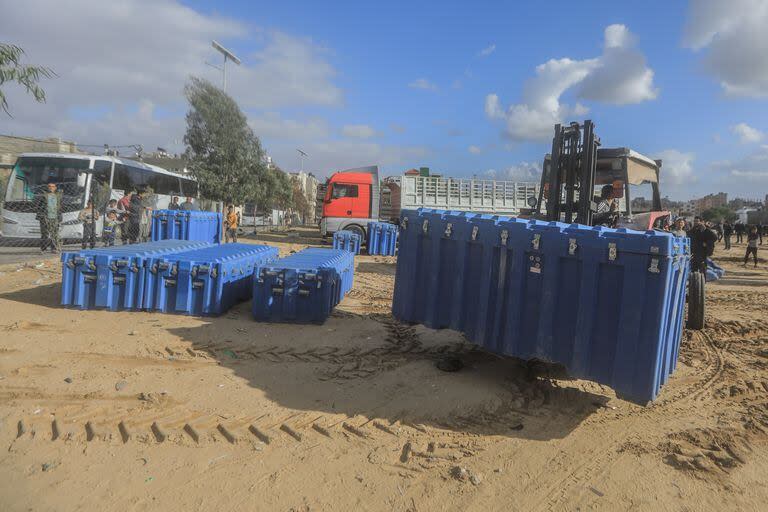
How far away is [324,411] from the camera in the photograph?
4.14m

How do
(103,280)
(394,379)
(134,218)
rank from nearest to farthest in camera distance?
(394,379) < (103,280) < (134,218)

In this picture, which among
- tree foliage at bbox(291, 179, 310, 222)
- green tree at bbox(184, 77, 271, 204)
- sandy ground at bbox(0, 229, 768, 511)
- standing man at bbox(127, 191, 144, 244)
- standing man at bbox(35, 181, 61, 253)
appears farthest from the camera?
tree foliage at bbox(291, 179, 310, 222)

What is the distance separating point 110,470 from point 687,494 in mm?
3687

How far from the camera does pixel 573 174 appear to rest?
6.97 m

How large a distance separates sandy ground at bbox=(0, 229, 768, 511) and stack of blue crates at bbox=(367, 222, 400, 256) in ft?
39.8

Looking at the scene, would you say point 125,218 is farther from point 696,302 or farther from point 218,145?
point 696,302

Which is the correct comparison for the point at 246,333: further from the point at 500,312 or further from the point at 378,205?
the point at 378,205

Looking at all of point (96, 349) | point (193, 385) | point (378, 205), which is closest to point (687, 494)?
point (193, 385)

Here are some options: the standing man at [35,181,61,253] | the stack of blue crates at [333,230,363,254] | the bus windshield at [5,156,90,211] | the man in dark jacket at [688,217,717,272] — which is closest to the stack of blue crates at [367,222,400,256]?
the stack of blue crates at [333,230,363,254]

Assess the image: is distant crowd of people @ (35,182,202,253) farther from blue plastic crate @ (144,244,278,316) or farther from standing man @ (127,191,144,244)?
blue plastic crate @ (144,244,278,316)

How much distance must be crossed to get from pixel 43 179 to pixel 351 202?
420 inches

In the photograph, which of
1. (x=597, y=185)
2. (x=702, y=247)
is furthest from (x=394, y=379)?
(x=702, y=247)

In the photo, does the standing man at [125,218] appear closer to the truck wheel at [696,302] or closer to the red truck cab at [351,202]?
the red truck cab at [351,202]

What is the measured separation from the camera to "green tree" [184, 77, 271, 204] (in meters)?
22.8
